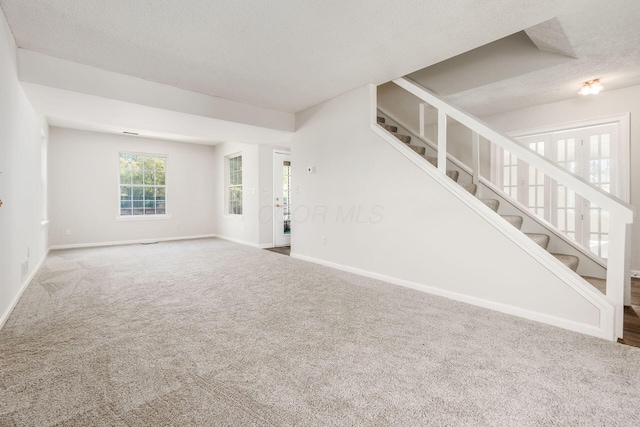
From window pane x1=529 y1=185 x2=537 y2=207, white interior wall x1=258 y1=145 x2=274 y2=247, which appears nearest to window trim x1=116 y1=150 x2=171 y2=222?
white interior wall x1=258 y1=145 x2=274 y2=247

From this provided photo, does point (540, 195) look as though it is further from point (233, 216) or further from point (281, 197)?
point (233, 216)

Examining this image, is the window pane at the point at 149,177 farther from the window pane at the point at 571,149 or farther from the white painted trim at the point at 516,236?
the window pane at the point at 571,149

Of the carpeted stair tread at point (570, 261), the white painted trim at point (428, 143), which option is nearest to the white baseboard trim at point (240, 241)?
the white painted trim at point (428, 143)

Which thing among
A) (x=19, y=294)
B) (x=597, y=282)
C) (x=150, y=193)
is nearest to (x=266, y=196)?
(x=150, y=193)

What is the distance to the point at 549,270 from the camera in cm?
244

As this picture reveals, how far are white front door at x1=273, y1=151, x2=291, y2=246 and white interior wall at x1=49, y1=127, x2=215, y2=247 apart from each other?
249 cm

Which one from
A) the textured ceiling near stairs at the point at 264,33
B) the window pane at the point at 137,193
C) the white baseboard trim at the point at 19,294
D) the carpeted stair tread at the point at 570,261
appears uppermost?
the textured ceiling near stairs at the point at 264,33

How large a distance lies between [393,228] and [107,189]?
641 cm

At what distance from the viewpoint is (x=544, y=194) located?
4441 mm

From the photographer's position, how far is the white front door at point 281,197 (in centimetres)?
653

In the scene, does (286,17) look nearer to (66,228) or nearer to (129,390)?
(129,390)

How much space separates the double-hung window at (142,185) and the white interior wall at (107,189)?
13 centimetres

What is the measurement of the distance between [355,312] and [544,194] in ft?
12.3

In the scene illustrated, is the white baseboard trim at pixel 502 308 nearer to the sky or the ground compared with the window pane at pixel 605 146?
nearer to the ground
